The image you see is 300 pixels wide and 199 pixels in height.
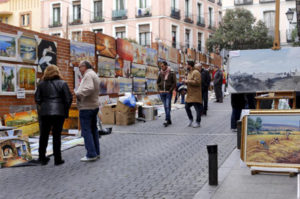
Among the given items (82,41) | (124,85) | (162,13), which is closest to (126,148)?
(82,41)

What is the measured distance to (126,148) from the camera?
818 centimetres

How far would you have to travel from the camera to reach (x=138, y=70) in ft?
53.9

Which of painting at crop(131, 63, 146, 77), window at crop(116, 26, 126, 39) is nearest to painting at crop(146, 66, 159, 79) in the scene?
painting at crop(131, 63, 146, 77)

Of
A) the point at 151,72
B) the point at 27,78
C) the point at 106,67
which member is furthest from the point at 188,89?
the point at 151,72

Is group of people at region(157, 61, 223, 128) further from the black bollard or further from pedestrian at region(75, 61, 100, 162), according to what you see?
the black bollard

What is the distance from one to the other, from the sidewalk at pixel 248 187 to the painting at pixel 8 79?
17.3 ft

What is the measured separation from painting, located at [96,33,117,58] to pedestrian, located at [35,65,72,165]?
615cm

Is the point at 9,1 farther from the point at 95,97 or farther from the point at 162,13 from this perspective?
the point at 95,97

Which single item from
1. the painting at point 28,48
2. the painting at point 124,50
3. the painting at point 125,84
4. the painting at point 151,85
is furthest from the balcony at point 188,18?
the painting at point 28,48

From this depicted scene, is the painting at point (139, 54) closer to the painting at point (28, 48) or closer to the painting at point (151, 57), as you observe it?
the painting at point (151, 57)

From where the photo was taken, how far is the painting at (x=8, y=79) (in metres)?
8.72

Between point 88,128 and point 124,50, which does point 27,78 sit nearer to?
point 88,128

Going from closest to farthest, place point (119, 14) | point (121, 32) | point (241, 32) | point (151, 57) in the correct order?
1. point (151, 57)
2. point (119, 14)
3. point (121, 32)
4. point (241, 32)

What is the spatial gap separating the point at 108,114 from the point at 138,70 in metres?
4.93
